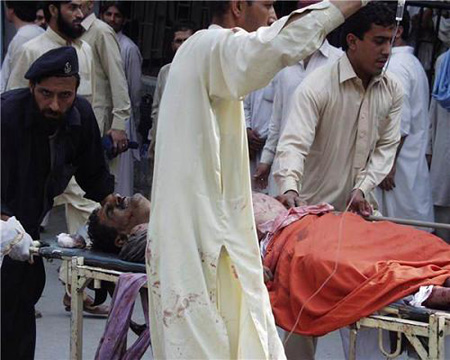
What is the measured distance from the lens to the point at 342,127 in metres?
6.21

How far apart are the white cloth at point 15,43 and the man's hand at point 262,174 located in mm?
1945

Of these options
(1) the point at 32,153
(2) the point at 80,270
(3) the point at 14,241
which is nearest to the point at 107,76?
(1) the point at 32,153

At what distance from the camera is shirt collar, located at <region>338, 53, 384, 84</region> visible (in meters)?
6.17

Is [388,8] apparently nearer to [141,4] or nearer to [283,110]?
[283,110]

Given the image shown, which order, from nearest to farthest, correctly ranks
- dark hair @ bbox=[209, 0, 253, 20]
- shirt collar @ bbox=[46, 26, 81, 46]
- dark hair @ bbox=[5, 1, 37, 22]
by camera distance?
dark hair @ bbox=[209, 0, 253, 20]
shirt collar @ bbox=[46, 26, 81, 46]
dark hair @ bbox=[5, 1, 37, 22]

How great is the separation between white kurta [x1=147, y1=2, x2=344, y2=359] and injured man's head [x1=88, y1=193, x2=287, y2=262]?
1.23m

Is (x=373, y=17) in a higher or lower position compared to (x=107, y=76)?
higher

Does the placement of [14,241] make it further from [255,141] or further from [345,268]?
[255,141]

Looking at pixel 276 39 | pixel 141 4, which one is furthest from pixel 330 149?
pixel 141 4

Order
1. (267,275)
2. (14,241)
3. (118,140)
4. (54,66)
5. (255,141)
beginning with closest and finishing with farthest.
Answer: (14,241)
(267,275)
(54,66)
(255,141)
(118,140)

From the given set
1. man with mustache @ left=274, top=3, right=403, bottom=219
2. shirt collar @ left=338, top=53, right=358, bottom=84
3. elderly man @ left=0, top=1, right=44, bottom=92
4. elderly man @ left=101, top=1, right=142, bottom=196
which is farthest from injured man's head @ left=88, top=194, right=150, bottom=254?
elderly man @ left=101, top=1, right=142, bottom=196

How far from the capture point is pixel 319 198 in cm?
626

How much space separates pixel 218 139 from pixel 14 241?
1.29 meters

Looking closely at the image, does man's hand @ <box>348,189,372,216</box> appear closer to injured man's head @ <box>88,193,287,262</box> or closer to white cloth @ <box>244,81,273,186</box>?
injured man's head @ <box>88,193,287,262</box>
